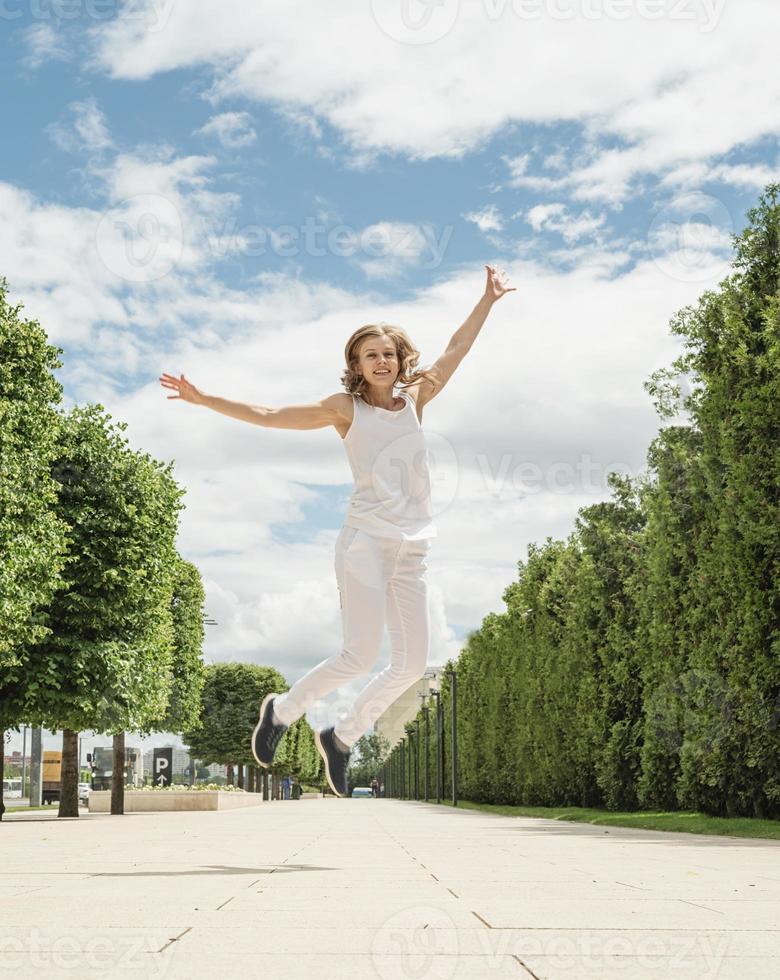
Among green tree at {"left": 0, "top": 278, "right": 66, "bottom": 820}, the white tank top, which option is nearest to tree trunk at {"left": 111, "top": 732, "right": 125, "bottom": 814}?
green tree at {"left": 0, "top": 278, "right": 66, "bottom": 820}

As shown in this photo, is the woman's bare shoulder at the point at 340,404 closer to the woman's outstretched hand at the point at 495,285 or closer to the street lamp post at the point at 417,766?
the woman's outstretched hand at the point at 495,285

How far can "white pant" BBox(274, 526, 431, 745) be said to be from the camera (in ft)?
22.1

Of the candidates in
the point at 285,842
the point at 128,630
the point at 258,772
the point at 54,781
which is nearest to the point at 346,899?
the point at 285,842

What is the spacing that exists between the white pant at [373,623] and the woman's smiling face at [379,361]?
0.95 meters

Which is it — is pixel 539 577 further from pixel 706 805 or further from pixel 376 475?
pixel 376 475

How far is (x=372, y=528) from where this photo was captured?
6762mm

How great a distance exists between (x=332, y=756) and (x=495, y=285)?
330cm

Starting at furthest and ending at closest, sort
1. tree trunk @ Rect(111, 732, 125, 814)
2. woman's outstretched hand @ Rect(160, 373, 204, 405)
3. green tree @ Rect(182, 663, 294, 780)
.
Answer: green tree @ Rect(182, 663, 294, 780), tree trunk @ Rect(111, 732, 125, 814), woman's outstretched hand @ Rect(160, 373, 204, 405)

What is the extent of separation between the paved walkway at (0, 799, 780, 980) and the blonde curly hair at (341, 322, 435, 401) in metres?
3.02

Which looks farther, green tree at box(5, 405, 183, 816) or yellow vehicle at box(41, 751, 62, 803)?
yellow vehicle at box(41, 751, 62, 803)

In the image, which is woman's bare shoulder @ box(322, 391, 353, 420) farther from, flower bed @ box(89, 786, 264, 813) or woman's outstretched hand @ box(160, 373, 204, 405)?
flower bed @ box(89, 786, 264, 813)

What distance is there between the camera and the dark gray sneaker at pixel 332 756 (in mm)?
7093

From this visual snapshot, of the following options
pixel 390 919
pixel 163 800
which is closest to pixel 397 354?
pixel 390 919

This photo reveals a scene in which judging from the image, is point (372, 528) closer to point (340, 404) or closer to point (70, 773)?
point (340, 404)
